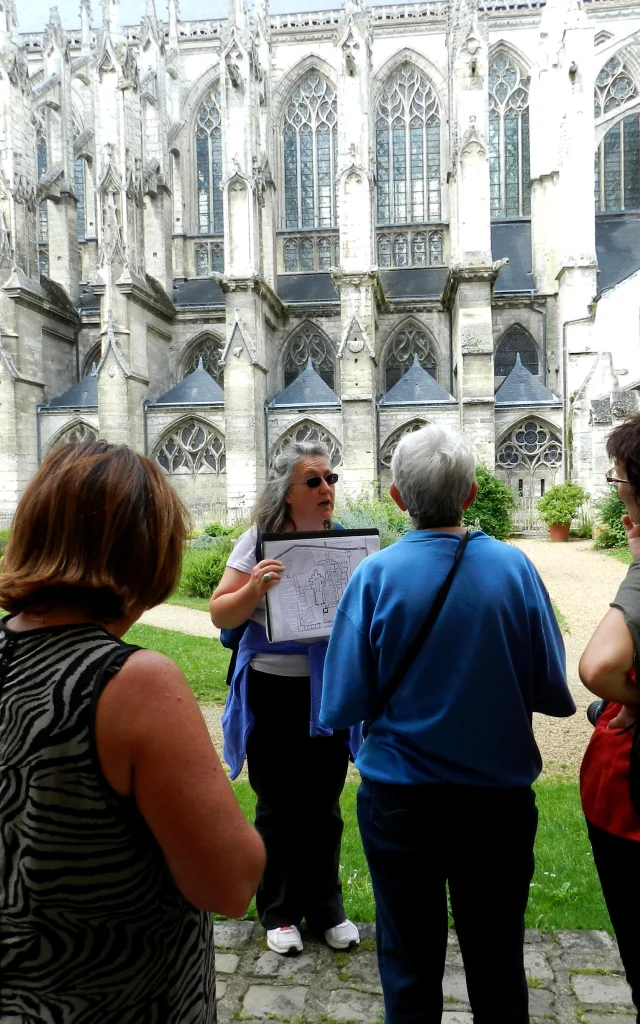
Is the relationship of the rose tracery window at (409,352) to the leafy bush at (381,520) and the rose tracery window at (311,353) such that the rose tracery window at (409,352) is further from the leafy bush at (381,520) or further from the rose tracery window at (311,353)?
the leafy bush at (381,520)

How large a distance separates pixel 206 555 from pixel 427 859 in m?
11.0

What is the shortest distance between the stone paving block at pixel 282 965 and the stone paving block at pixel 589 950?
963 mm

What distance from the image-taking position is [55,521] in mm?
1234

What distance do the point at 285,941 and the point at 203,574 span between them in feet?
31.8

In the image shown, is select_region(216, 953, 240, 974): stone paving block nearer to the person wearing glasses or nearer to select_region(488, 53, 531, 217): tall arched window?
the person wearing glasses

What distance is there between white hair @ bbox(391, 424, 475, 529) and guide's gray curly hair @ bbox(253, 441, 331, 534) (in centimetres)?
82

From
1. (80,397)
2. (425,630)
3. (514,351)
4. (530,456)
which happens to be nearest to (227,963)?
(425,630)

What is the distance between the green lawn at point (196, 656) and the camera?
6.77 meters

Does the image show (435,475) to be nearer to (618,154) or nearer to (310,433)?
(310,433)

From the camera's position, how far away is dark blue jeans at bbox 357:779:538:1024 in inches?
74.1

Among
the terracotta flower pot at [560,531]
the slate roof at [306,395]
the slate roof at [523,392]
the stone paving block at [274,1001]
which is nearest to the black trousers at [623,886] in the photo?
the stone paving block at [274,1001]

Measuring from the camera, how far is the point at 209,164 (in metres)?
26.8

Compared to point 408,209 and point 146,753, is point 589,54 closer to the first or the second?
point 408,209

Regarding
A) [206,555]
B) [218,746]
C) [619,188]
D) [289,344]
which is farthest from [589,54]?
[218,746]
